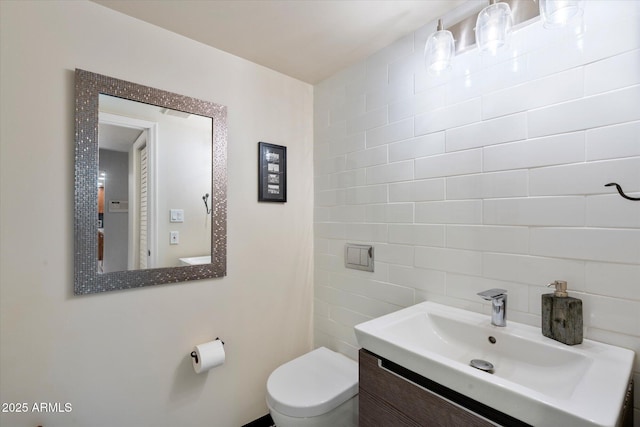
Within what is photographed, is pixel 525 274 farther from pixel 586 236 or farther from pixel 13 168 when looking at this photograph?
pixel 13 168

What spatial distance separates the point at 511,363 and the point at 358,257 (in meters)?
0.89

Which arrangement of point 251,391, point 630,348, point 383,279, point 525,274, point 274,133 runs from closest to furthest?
1. point 630,348
2. point 525,274
3. point 383,279
4. point 251,391
5. point 274,133

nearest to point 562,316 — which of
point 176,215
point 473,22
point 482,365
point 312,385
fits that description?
point 482,365

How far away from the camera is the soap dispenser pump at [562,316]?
929 mm

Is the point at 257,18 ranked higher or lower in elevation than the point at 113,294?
higher

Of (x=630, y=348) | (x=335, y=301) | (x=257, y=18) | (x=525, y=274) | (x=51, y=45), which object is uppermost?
(x=257, y=18)

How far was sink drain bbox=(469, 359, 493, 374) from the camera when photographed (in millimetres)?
1021

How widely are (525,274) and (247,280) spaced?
4.59 ft

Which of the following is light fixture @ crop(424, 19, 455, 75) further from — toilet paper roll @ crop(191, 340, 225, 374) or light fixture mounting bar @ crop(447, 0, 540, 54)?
toilet paper roll @ crop(191, 340, 225, 374)

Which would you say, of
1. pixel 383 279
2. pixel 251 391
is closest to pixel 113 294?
pixel 251 391

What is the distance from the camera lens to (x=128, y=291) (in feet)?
4.50

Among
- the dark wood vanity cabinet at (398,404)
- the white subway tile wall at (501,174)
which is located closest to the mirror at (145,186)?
the white subway tile wall at (501,174)

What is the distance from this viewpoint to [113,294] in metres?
1.33

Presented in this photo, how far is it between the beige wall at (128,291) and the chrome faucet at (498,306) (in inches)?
47.8
